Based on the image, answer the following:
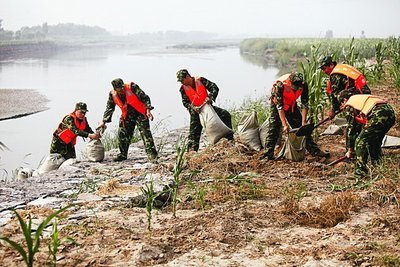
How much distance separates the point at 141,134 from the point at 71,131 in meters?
1.06

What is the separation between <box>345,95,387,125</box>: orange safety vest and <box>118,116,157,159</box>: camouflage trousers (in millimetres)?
2812

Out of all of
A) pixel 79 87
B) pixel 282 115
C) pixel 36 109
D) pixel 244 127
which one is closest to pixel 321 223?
pixel 282 115

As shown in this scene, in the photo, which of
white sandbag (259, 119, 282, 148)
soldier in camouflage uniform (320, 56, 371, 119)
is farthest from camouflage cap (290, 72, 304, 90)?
white sandbag (259, 119, 282, 148)

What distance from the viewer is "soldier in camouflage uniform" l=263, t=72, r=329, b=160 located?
18.8 ft

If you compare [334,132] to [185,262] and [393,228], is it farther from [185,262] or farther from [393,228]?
[185,262]

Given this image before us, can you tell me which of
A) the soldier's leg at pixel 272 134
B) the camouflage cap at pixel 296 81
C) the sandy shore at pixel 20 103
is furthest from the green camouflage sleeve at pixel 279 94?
the sandy shore at pixel 20 103

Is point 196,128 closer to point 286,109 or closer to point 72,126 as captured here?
point 286,109

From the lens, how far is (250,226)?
403 cm

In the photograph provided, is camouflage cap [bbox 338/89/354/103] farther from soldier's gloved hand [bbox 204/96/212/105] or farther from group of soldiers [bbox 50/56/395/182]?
soldier's gloved hand [bbox 204/96/212/105]

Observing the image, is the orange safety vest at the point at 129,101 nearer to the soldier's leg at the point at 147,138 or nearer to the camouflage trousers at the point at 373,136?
the soldier's leg at the point at 147,138

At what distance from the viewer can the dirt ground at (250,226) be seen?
3.49m

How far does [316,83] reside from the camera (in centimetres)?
659

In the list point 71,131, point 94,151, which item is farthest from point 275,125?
point 71,131

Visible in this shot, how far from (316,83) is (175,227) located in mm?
3459
